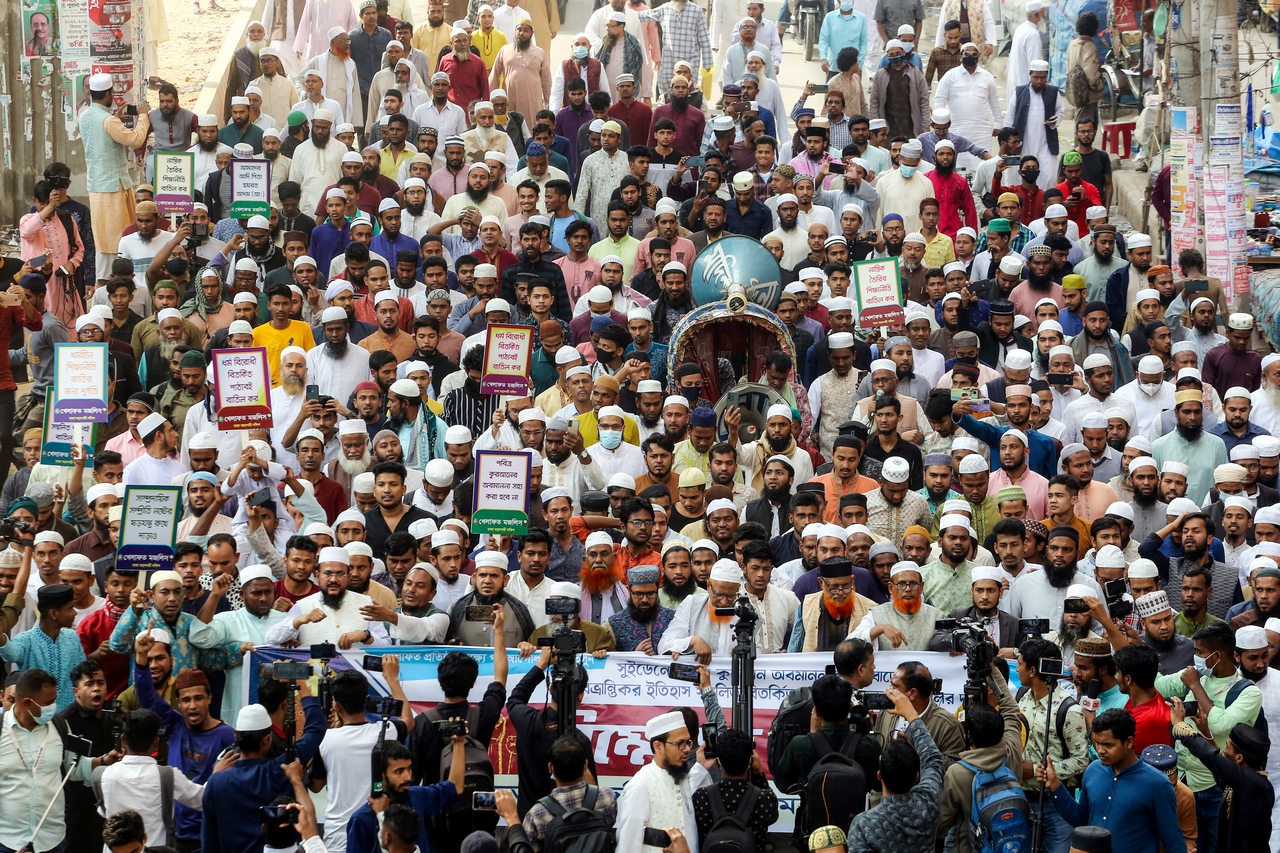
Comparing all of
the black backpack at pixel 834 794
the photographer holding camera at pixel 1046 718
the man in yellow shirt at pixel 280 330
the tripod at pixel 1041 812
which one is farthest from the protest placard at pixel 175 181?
the tripod at pixel 1041 812

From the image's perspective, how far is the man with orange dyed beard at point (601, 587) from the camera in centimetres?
1314

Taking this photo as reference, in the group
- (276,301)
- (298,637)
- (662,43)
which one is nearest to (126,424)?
(276,301)

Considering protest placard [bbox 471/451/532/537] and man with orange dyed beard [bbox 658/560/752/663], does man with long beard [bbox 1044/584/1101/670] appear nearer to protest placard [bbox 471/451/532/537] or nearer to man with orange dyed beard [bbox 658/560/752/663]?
man with orange dyed beard [bbox 658/560/752/663]

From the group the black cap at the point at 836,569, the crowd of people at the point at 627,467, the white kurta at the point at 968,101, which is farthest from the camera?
the white kurta at the point at 968,101

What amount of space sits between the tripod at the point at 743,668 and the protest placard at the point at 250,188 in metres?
8.65

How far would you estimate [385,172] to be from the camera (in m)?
20.9

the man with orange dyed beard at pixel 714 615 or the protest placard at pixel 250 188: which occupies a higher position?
the protest placard at pixel 250 188

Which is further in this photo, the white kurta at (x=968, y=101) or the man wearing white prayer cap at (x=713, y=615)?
the white kurta at (x=968, y=101)

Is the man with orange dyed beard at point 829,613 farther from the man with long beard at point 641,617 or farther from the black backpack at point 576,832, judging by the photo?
the black backpack at point 576,832

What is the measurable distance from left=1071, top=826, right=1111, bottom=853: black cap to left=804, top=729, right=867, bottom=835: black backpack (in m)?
1.13

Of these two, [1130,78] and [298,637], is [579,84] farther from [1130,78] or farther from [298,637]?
[298,637]

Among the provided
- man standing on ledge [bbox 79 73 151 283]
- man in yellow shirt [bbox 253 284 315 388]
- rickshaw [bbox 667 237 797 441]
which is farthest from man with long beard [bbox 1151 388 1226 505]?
man standing on ledge [bbox 79 73 151 283]

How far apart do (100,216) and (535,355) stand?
5.63 meters

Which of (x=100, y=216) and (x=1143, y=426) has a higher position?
(x=100, y=216)
